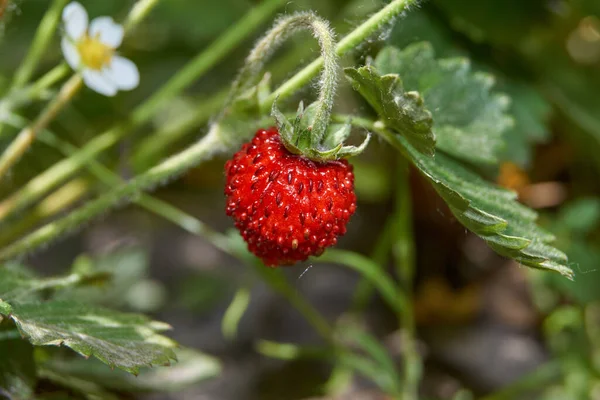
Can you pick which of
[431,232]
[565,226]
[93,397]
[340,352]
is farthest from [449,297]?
[93,397]

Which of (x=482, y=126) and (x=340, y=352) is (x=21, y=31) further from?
Result: (x=482, y=126)

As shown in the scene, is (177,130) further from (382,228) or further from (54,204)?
(382,228)

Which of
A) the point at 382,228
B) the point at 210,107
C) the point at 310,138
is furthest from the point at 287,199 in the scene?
the point at 382,228

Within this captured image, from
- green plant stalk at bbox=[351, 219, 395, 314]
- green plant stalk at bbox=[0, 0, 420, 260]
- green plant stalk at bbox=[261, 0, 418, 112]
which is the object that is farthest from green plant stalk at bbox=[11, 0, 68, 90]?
green plant stalk at bbox=[351, 219, 395, 314]

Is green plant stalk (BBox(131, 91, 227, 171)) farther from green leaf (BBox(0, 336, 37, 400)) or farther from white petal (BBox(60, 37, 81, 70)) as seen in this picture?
green leaf (BBox(0, 336, 37, 400))

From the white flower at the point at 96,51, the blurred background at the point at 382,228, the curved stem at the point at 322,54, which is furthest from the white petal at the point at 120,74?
the curved stem at the point at 322,54

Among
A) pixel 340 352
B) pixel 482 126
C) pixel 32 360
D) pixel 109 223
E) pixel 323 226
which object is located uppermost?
pixel 109 223
